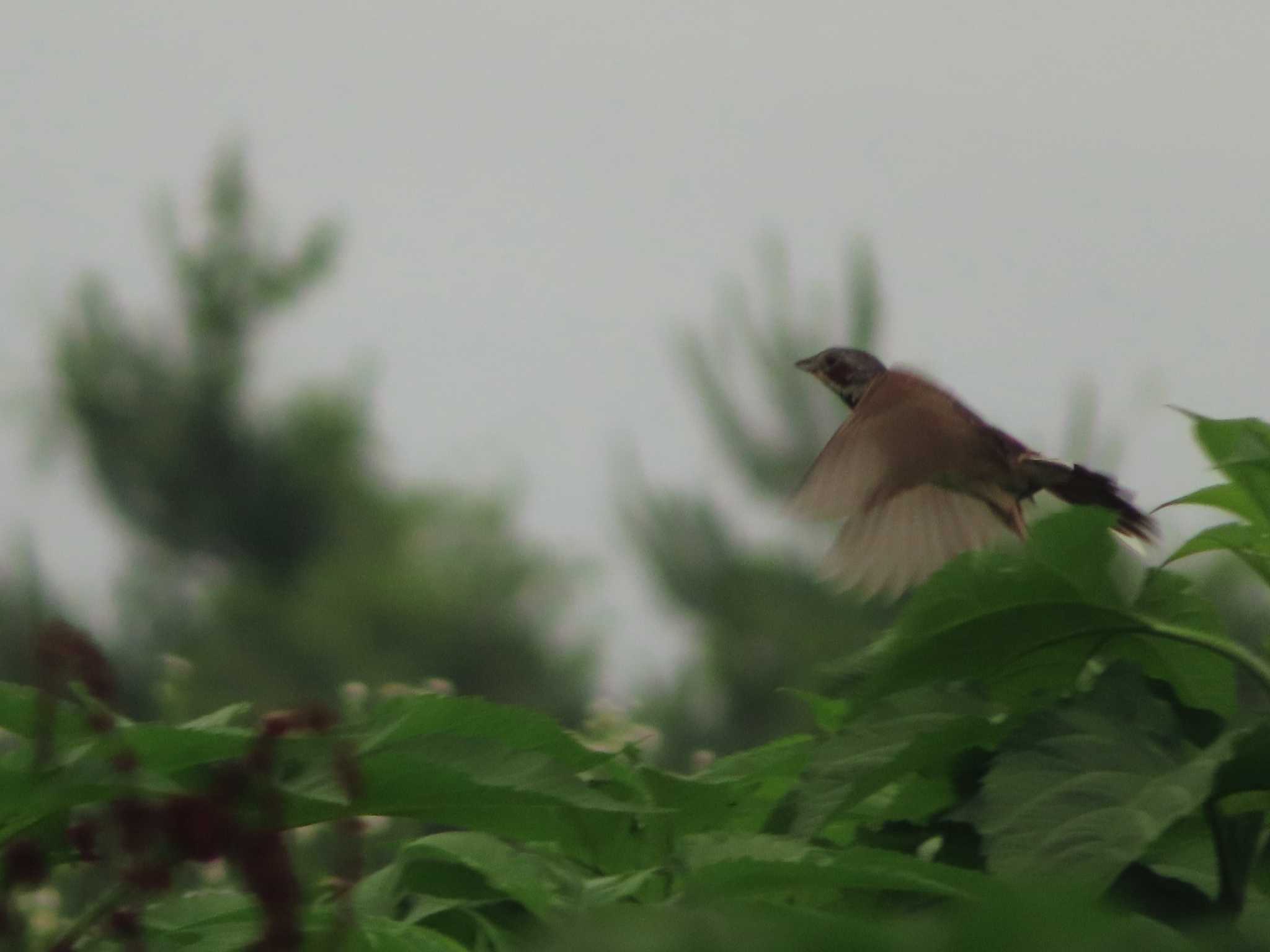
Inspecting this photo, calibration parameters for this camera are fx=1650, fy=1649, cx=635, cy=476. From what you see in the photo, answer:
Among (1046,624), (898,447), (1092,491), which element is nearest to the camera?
(1046,624)

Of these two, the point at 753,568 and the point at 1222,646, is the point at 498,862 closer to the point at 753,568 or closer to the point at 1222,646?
the point at 1222,646

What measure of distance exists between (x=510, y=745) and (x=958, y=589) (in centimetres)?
21

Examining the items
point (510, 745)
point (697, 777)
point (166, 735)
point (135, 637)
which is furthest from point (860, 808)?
point (135, 637)

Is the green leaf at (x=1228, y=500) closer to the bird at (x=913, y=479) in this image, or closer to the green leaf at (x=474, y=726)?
the green leaf at (x=474, y=726)

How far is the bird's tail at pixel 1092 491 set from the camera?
4.39 ft

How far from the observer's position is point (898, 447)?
4.86 ft

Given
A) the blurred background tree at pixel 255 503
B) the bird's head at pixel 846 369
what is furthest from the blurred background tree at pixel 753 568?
the bird's head at pixel 846 369

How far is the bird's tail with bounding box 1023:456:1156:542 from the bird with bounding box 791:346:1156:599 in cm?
2

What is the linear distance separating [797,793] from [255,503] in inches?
539

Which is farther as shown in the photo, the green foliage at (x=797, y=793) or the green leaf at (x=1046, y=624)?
the green leaf at (x=1046, y=624)

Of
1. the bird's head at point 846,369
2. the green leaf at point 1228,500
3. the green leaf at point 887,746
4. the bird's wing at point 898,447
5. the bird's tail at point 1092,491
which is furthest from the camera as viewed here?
the bird's head at point 846,369

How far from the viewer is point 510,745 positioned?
0.72 meters

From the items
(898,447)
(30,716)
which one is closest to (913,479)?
(898,447)

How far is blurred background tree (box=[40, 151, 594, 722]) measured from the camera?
13.0 m
